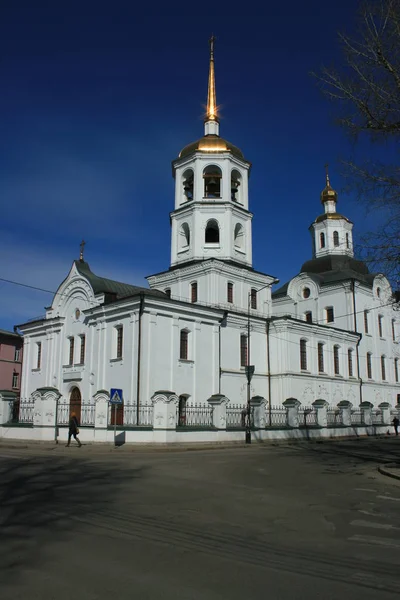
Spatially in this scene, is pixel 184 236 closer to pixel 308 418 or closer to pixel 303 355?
pixel 303 355

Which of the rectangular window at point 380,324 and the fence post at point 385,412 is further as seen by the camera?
the rectangular window at point 380,324

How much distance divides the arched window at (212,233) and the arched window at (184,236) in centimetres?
125

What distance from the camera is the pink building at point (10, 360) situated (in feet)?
160

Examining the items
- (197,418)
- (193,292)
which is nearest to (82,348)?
(193,292)

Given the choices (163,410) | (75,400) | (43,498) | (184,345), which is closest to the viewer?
(43,498)

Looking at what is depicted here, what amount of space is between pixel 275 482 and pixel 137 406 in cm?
1317

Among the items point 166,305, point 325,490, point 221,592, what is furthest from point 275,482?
point 166,305

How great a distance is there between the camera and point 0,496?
920cm

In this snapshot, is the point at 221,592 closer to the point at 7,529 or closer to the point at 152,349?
the point at 7,529

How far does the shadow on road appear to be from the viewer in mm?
5992

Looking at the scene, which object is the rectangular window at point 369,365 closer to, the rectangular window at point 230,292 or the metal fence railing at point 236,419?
the rectangular window at point 230,292

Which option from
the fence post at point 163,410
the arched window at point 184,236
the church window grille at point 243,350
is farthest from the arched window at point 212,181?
the fence post at point 163,410

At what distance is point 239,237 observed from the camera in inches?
1390

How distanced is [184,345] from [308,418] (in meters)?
8.43
